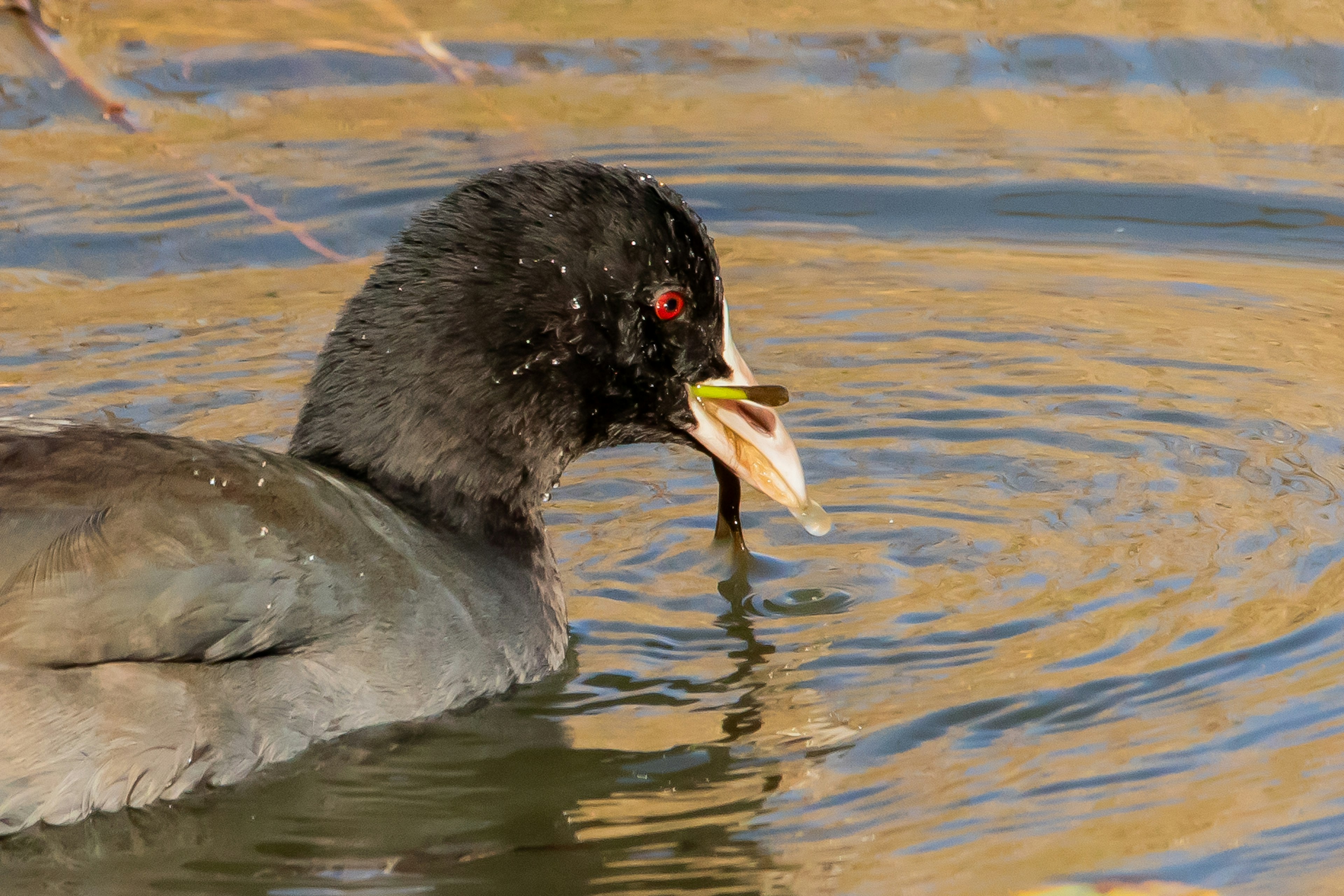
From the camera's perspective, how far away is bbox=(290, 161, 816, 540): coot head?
5219mm

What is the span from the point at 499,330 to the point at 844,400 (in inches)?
86.1

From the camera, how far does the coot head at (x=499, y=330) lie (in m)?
5.22

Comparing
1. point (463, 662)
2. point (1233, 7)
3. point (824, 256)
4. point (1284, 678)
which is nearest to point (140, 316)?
point (824, 256)

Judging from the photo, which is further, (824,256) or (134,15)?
(134,15)

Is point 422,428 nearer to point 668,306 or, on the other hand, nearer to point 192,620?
point 668,306

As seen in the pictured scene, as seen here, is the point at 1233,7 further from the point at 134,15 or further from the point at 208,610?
the point at 208,610

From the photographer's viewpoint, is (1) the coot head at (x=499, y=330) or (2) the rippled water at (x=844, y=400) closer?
(2) the rippled water at (x=844, y=400)

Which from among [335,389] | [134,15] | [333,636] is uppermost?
[134,15]

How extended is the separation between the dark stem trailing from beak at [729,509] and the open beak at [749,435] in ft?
0.31

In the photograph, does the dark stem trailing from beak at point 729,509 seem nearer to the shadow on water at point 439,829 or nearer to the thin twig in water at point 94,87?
the shadow on water at point 439,829

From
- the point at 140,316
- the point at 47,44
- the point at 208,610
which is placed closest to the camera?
the point at 208,610

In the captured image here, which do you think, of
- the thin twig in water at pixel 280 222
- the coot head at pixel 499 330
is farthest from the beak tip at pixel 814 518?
the thin twig in water at pixel 280 222

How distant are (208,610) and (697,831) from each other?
1.19 m

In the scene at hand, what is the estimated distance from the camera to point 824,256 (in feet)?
28.5
